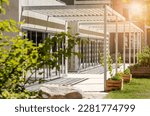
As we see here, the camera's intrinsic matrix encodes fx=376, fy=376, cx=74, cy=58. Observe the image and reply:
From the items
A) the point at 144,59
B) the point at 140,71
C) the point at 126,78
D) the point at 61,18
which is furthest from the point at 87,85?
the point at 144,59

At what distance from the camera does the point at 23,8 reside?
14.8 m

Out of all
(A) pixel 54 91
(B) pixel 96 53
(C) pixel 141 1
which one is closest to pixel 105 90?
(A) pixel 54 91

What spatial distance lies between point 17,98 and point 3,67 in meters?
0.36

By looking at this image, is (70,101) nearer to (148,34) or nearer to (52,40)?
(52,40)

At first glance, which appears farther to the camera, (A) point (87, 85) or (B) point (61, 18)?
(B) point (61, 18)

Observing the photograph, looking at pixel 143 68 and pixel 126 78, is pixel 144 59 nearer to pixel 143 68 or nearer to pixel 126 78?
pixel 143 68

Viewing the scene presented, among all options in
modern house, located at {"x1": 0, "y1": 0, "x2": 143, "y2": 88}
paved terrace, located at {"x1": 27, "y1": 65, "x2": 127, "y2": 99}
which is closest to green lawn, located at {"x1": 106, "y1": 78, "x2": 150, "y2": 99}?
paved terrace, located at {"x1": 27, "y1": 65, "x2": 127, "y2": 99}

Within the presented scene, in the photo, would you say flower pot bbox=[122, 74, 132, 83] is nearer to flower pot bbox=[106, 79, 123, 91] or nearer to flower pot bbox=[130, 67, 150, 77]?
flower pot bbox=[130, 67, 150, 77]

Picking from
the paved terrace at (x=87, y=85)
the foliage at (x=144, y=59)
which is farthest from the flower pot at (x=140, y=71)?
the paved terrace at (x=87, y=85)

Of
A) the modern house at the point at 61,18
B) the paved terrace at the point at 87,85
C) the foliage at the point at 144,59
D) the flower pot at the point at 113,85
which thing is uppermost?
the modern house at the point at 61,18

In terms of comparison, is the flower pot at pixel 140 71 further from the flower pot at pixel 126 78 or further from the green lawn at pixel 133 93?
the green lawn at pixel 133 93

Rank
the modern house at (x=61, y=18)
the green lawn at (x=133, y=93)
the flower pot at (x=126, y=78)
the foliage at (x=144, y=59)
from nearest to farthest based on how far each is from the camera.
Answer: the green lawn at (x=133, y=93)
the modern house at (x=61, y=18)
the flower pot at (x=126, y=78)
the foliage at (x=144, y=59)

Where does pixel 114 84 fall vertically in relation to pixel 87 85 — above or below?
above

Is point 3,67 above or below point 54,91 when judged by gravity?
above
